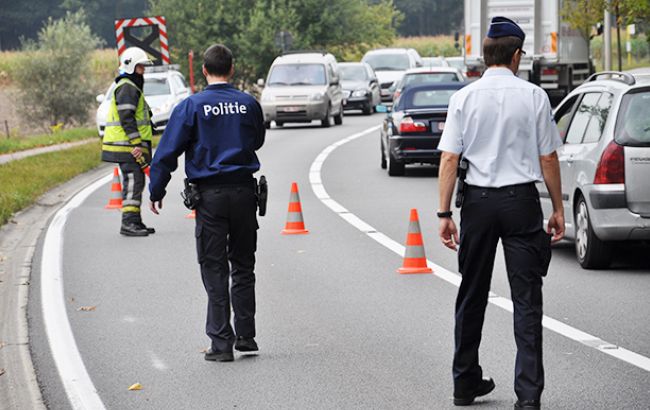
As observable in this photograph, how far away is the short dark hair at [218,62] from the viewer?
A: 26.8ft

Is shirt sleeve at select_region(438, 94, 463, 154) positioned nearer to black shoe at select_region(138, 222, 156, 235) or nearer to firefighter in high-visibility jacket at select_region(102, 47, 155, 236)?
firefighter in high-visibility jacket at select_region(102, 47, 155, 236)

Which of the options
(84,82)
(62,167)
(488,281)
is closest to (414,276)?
(488,281)

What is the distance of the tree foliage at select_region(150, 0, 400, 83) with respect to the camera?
56438 millimetres

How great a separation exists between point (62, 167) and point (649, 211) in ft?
48.0

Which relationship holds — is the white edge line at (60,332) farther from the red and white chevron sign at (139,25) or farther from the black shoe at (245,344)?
the red and white chevron sign at (139,25)

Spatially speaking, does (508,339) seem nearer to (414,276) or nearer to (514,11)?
(414,276)

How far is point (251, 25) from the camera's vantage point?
56.0 metres

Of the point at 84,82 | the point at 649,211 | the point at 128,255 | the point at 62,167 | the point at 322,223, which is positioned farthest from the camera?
the point at 84,82

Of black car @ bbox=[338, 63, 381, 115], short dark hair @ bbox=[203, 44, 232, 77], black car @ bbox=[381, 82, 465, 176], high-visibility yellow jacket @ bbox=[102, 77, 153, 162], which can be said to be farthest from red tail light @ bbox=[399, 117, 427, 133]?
black car @ bbox=[338, 63, 381, 115]

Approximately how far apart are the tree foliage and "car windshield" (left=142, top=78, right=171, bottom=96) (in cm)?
2041

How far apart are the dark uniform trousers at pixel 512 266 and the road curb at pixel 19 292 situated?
2.18m

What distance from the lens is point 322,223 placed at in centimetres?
1572

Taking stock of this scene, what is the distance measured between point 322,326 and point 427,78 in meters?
21.2

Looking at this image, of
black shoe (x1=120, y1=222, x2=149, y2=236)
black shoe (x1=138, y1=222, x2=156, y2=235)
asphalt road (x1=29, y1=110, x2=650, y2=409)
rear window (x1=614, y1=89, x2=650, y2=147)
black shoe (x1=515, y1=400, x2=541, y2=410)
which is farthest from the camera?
black shoe (x1=138, y1=222, x2=156, y2=235)
